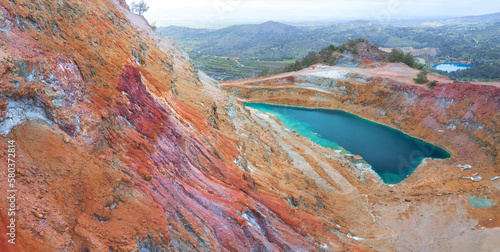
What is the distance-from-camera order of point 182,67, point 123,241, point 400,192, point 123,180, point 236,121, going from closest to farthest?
point 123,241 → point 123,180 → point 400,192 → point 236,121 → point 182,67

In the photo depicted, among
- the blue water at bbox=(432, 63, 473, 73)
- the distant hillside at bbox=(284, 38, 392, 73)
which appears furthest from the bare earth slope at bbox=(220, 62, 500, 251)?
the blue water at bbox=(432, 63, 473, 73)

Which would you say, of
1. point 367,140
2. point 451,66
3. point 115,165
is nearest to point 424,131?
point 367,140

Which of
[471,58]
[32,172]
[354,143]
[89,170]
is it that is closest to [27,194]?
[32,172]

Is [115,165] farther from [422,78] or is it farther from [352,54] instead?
[352,54]

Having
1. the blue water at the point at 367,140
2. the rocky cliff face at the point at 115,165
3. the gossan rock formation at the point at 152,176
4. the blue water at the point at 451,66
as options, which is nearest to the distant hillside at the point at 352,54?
the blue water at the point at 367,140

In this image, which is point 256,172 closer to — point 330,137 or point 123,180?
point 123,180

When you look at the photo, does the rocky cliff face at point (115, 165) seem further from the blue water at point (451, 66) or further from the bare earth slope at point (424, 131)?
the blue water at point (451, 66)
